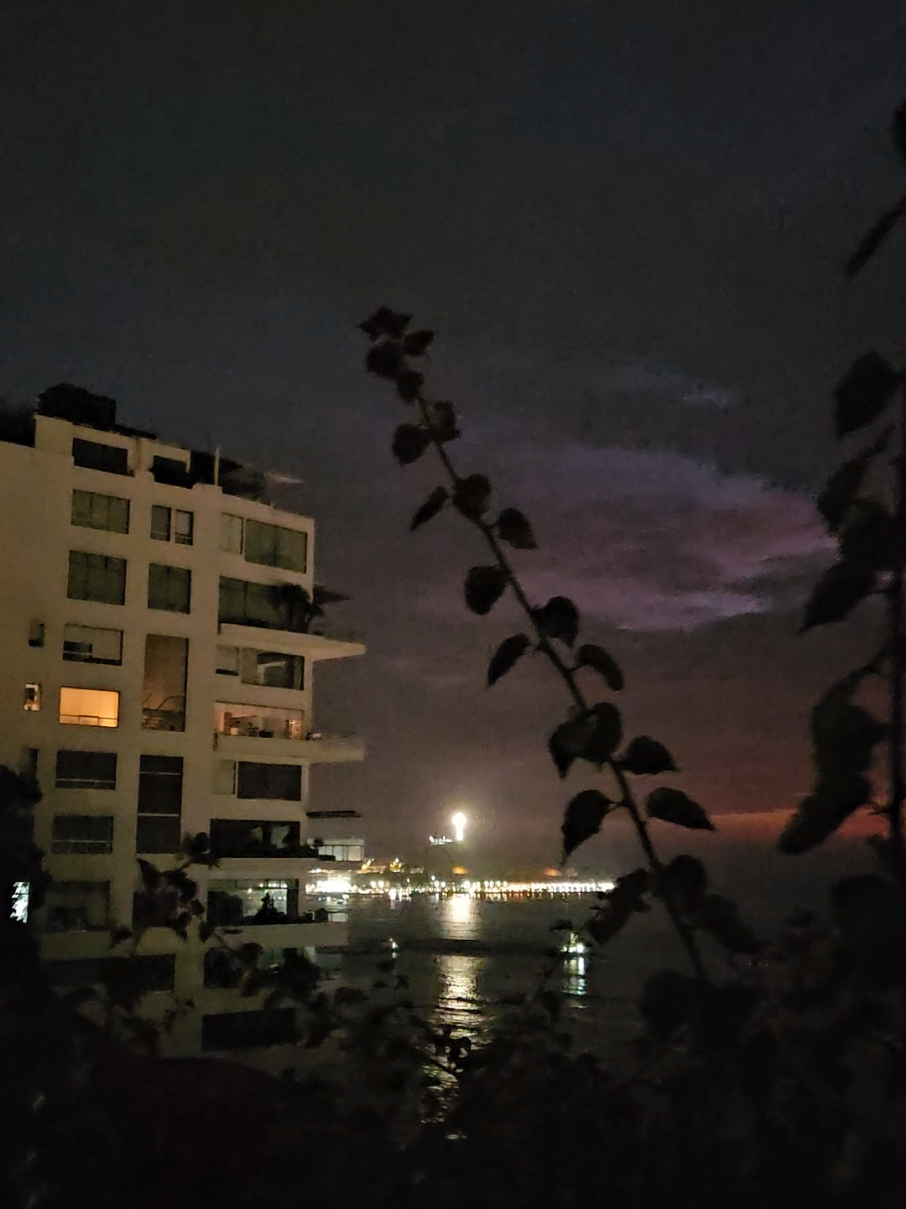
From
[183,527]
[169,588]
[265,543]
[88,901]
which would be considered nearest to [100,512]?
[183,527]

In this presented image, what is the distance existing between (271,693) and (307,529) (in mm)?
5242

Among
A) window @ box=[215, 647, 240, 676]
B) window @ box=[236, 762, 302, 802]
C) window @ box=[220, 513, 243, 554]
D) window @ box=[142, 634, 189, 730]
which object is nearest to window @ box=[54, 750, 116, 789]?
window @ box=[142, 634, 189, 730]

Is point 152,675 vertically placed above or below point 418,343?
above

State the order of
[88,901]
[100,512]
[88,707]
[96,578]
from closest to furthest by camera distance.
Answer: [88,901] < [88,707] < [96,578] < [100,512]

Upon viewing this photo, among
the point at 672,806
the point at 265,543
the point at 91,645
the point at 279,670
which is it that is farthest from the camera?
the point at 279,670

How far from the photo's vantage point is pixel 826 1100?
1717 mm

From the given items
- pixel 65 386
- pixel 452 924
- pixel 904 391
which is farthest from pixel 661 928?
pixel 452 924

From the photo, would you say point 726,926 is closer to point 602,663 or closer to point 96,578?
point 602,663

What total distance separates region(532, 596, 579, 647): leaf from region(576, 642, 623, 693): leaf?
0.10 ft

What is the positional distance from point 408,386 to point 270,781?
35.2m

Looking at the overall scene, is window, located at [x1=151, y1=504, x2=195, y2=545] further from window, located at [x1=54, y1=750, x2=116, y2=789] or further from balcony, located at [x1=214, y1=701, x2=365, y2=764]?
window, located at [x1=54, y1=750, x2=116, y2=789]

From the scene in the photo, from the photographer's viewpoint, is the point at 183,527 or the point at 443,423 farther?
the point at 183,527

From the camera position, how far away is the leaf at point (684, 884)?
1931 millimetres

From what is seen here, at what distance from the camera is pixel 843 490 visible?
1.58 meters
